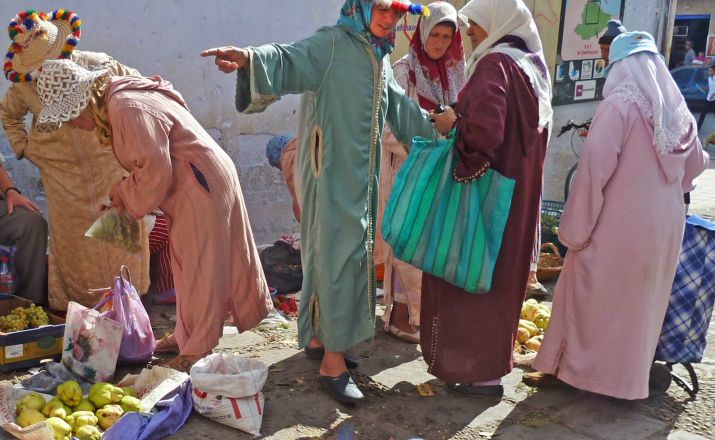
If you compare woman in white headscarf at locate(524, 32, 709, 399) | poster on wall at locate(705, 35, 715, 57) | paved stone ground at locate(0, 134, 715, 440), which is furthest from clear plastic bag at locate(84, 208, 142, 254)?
poster on wall at locate(705, 35, 715, 57)

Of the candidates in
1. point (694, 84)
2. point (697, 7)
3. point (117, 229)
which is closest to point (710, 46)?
point (697, 7)

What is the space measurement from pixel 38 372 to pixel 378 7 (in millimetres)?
2333

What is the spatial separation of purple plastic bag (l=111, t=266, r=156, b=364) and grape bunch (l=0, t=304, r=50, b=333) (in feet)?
1.65

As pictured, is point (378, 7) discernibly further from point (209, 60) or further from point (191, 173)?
point (209, 60)

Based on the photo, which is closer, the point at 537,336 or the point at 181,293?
the point at 181,293

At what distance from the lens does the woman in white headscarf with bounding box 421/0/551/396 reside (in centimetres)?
324

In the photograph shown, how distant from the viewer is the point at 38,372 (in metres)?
3.53

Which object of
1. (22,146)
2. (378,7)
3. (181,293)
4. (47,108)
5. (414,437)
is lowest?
(414,437)

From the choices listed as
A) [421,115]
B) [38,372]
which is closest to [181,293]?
[38,372]

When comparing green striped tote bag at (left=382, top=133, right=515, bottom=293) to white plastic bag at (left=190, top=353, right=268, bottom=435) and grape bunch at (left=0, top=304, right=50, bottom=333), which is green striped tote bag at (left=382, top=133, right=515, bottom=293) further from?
grape bunch at (left=0, top=304, right=50, bottom=333)

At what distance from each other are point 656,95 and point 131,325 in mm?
2715

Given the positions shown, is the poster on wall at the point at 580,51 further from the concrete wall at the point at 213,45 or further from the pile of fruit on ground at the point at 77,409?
the pile of fruit on ground at the point at 77,409

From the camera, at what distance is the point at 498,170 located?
10.9 feet

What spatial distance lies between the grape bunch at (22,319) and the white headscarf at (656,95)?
10.1 ft
